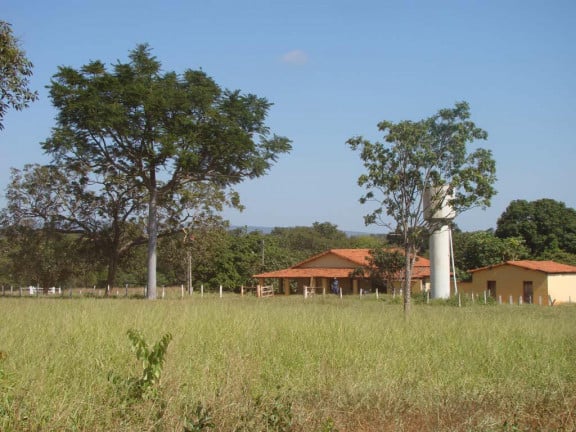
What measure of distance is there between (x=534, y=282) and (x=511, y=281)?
210 centimetres

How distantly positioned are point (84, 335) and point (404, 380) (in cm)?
557

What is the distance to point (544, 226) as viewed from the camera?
62906mm

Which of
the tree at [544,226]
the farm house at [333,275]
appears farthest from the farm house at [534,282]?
the tree at [544,226]

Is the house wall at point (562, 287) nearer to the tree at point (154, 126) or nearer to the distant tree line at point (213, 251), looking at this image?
the distant tree line at point (213, 251)

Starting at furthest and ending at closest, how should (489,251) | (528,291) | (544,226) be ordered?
(544,226) < (489,251) < (528,291)

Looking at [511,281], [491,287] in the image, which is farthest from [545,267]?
[491,287]

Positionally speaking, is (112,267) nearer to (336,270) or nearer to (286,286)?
(286,286)

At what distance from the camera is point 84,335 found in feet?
36.1

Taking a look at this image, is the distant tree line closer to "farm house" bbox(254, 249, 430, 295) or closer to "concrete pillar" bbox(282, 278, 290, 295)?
"farm house" bbox(254, 249, 430, 295)

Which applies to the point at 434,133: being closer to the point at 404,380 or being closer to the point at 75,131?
the point at 404,380

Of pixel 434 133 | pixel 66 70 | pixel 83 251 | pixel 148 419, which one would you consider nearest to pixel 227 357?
pixel 148 419

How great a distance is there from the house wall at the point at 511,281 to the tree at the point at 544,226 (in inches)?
522

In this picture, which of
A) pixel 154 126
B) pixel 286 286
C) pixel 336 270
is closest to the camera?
pixel 154 126

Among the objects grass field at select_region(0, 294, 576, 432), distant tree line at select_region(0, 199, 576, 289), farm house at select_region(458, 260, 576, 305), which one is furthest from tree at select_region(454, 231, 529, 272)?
grass field at select_region(0, 294, 576, 432)
